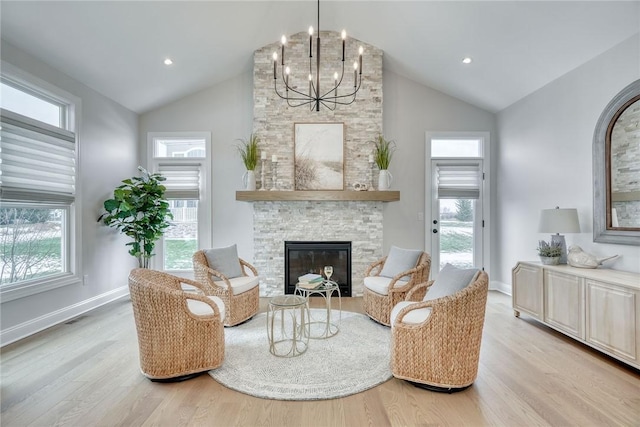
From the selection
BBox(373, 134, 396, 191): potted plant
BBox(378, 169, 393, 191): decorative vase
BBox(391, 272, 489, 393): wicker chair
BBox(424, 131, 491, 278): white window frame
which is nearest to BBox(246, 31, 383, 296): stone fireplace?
BBox(373, 134, 396, 191): potted plant

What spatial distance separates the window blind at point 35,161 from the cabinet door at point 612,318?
5313 mm

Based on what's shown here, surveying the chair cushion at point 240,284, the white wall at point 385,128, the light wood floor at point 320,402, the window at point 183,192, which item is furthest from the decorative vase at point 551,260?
the window at point 183,192

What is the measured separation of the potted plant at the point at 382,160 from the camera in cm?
475

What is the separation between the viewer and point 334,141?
4.88 metres

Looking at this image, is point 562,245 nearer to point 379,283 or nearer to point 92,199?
point 379,283

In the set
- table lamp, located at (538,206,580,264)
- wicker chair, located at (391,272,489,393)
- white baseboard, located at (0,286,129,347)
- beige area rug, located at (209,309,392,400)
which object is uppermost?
table lamp, located at (538,206,580,264)

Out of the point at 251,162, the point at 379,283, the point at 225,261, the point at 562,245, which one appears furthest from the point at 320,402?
the point at 251,162

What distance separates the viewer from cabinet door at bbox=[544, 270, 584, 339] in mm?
2941

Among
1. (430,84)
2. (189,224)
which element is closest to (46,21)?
(189,224)

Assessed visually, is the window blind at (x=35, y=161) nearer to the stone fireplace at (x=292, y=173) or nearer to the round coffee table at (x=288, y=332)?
the stone fireplace at (x=292, y=173)

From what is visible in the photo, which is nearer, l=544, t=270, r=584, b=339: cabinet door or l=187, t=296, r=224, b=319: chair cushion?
l=187, t=296, r=224, b=319: chair cushion

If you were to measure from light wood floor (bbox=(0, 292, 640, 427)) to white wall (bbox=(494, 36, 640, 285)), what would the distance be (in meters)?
1.38

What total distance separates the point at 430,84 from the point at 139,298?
4880 mm

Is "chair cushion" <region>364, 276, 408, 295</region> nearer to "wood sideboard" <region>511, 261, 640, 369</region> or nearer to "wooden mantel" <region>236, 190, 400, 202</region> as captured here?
"wooden mantel" <region>236, 190, 400, 202</region>
